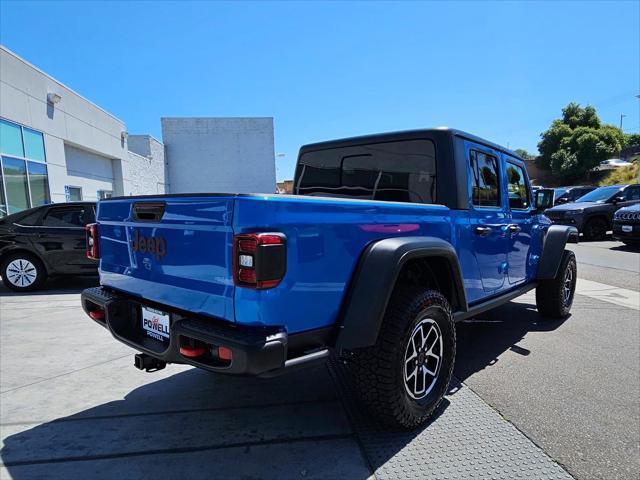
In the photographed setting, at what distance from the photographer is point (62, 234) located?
6.93 meters

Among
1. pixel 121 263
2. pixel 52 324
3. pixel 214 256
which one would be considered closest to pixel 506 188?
pixel 214 256

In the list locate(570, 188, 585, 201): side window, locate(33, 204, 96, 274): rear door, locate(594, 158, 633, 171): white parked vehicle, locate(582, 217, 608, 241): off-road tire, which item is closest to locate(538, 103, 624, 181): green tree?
Result: locate(594, 158, 633, 171): white parked vehicle

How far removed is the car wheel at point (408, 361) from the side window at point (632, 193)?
1428 cm

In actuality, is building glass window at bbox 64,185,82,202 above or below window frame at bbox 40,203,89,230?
above

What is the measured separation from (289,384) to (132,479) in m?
1.40

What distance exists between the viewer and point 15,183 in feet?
36.7

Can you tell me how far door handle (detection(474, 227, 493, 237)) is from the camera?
3236 millimetres

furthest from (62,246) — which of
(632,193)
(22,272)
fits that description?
(632,193)

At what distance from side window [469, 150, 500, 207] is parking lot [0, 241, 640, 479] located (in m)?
1.53

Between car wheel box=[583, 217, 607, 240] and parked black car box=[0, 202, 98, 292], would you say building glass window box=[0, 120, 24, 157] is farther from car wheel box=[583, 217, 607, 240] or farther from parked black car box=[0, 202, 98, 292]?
car wheel box=[583, 217, 607, 240]

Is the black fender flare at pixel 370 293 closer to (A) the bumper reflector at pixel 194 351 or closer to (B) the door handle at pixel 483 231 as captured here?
(A) the bumper reflector at pixel 194 351

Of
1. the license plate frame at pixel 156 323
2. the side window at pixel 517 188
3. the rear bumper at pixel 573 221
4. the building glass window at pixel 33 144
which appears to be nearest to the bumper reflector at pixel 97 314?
the license plate frame at pixel 156 323

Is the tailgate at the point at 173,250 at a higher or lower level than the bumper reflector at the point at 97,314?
higher

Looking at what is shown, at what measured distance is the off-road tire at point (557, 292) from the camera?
4789 mm
